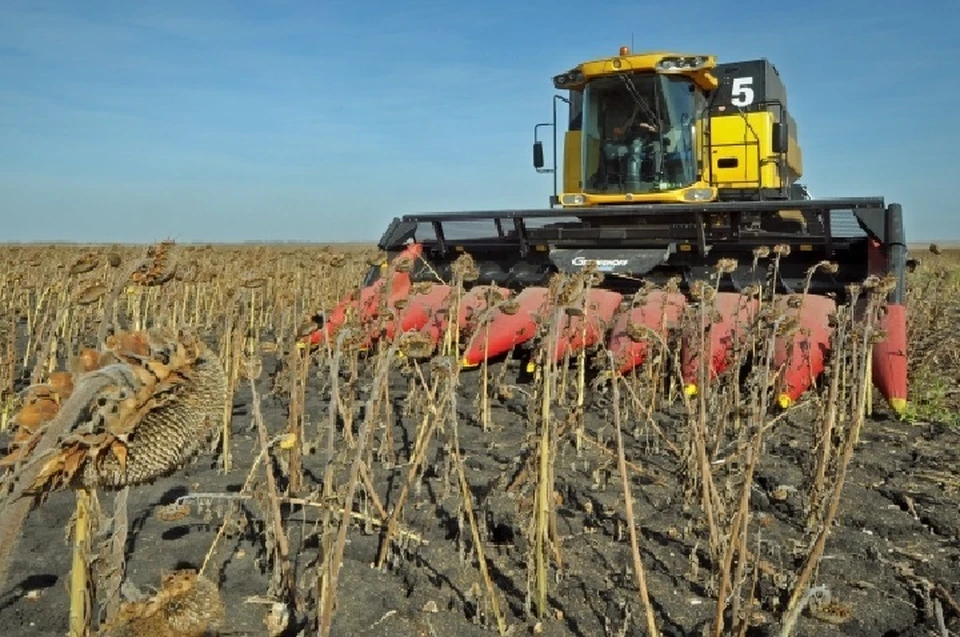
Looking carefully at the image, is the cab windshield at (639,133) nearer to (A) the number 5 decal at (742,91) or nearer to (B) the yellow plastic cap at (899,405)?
(A) the number 5 decal at (742,91)

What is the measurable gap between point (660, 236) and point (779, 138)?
195 cm

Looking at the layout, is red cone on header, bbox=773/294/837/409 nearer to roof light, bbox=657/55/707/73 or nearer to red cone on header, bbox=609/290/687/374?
red cone on header, bbox=609/290/687/374

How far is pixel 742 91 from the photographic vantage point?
10.4 meters

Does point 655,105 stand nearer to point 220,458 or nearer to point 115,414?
point 220,458

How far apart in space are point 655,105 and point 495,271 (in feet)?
8.09

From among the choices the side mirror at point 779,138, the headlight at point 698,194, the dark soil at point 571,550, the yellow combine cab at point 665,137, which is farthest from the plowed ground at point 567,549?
the yellow combine cab at point 665,137

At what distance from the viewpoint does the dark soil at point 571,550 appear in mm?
2910

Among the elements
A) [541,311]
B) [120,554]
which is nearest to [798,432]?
[541,311]

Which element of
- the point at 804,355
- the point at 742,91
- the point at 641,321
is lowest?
the point at 804,355

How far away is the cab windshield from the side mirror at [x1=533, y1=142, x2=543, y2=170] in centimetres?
54

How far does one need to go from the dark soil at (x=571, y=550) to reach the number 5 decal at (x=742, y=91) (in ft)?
20.7

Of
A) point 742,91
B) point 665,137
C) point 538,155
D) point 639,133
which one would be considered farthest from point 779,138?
point 538,155

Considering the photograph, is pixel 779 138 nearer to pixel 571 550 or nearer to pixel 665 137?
pixel 665 137

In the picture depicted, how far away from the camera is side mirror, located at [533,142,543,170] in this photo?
10.0 meters
